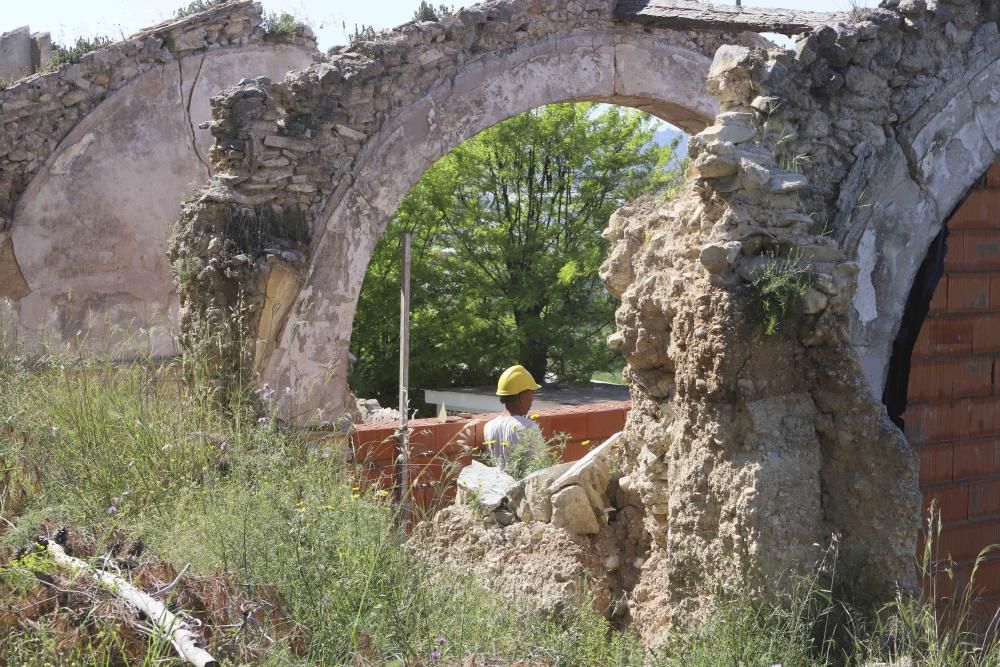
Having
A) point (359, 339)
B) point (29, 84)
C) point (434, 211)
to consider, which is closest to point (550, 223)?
point (434, 211)

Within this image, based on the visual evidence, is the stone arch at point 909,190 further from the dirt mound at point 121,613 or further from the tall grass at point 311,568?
the dirt mound at point 121,613

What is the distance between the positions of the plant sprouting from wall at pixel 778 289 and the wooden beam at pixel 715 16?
20.7 ft

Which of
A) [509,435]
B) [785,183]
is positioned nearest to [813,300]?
[785,183]

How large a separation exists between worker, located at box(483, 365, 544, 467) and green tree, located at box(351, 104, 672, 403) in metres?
12.0

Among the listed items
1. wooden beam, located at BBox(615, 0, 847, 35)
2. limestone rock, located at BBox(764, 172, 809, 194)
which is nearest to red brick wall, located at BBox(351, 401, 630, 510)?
limestone rock, located at BBox(764, 172, 809, 194)

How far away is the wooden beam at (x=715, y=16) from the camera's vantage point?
9.83 metres

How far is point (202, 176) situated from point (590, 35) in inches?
158

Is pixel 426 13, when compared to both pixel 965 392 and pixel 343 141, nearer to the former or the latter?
pixel 343 141

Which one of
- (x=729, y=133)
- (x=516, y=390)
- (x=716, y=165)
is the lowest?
(x=516, y=390)

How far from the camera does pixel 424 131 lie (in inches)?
372

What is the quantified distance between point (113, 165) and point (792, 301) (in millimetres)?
8424

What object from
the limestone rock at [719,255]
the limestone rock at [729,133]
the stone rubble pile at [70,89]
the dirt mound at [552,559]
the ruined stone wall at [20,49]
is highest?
the ruined stone wall at [20,49]

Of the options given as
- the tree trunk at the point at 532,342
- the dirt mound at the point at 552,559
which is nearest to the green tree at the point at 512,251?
the tree trunk at the point at 532,342

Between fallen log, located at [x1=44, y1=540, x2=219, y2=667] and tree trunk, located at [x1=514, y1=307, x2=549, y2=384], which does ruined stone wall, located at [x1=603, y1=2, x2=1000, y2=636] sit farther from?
tree trunk, located at [x1=514, y1=307, x2=549, y2=384]
